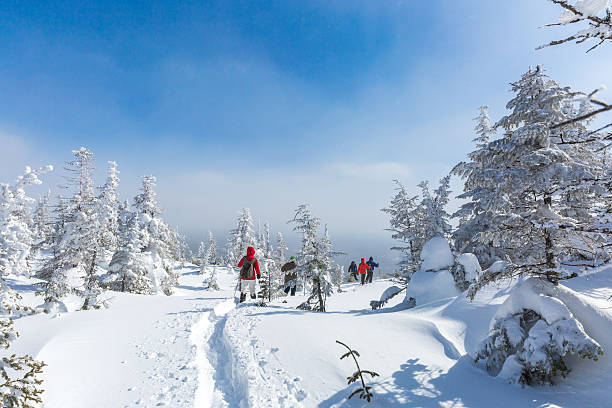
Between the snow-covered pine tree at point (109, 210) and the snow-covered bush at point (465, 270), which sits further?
the snow-covered pine tree at point (109, 210)

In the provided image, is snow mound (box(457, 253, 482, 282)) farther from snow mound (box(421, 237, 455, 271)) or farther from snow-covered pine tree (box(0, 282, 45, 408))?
snow-covered pine tree (box(0, 282, 45, 408))

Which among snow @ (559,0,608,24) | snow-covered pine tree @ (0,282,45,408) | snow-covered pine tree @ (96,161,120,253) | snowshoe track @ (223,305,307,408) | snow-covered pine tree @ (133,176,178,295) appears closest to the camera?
snow @ (559,0,608,24)

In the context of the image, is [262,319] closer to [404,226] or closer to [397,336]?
[397,336]

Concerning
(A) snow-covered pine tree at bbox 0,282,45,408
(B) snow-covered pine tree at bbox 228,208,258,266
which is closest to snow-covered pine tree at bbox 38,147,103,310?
(A) snow-covered pine tree at bbox 0,282,45,408

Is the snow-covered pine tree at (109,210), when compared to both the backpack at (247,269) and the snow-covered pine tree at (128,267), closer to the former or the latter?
the snow-covered pine tree at (128,267)

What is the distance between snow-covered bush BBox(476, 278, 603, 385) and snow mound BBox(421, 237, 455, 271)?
26.1 feet

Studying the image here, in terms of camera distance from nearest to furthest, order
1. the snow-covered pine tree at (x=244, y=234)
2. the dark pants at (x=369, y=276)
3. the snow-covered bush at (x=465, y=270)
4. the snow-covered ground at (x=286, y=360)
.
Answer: the snow-covered ground at (x=286, y=360), the snow-covered bush at (x=465, y=270), the dark pants at (x=369, y=276), the snow-covered pine tree at (x=244, y=234)

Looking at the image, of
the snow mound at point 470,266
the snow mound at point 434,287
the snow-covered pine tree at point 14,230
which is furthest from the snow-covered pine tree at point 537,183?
the snow-covered pine tree at point 14,230

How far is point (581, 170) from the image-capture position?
19.1 feet

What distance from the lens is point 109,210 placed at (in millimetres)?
19094

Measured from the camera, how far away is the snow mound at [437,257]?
13.3 metres

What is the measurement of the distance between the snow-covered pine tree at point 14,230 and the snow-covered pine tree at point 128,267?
19.8 metres

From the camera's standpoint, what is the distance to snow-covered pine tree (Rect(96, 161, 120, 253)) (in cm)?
1788

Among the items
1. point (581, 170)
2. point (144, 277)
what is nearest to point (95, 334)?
point (581, 170)
